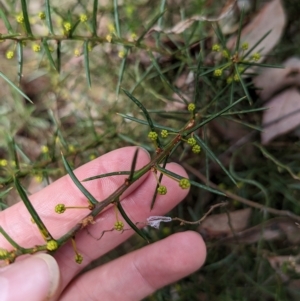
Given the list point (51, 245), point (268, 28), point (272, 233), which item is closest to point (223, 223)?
point (272, 233)

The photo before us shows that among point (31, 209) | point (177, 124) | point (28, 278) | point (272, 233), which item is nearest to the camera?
point (31, 209)

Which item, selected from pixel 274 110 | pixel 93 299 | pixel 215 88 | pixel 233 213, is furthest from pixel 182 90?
pixel 93 299

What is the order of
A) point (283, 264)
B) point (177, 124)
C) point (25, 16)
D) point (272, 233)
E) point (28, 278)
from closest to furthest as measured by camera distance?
point (25, 16), point (28, 278), point (283, 264), point (272, 233), point (177, 124)

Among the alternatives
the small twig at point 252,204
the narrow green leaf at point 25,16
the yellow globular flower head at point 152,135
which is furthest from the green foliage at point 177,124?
the yellow globular flower head at point 152,135

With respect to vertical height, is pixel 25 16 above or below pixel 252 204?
above

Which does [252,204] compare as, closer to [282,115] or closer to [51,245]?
[282,115]

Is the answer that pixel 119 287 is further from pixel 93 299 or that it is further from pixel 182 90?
pixel 182 90

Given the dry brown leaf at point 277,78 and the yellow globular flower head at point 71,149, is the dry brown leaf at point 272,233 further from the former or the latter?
the yellow globular flower head at point 71,149
